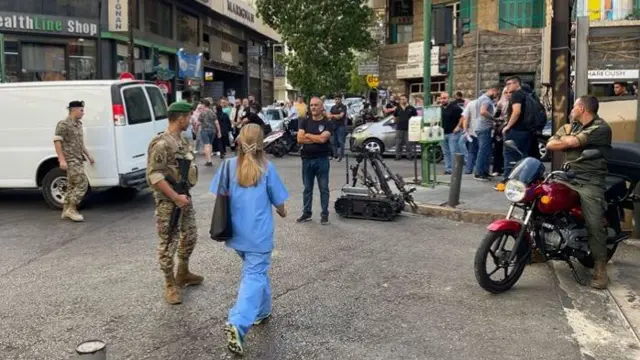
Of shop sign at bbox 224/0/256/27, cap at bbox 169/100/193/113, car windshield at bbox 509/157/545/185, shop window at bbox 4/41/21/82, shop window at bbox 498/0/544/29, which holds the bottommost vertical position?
car windshield at bbox 509/157/545/185

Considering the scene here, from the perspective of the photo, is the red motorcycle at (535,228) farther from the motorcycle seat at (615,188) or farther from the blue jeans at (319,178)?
the blue jeans at (319,178)

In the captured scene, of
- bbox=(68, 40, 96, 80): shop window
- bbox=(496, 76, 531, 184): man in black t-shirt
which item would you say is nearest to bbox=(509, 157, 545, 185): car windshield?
bbox=(496, 76, 531, 184): man in black t-shirt

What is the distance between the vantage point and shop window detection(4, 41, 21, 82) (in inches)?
855

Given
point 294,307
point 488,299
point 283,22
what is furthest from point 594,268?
point 283,22

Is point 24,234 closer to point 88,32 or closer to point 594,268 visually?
point 594,268

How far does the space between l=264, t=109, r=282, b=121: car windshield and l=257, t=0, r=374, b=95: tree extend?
4.35 meters

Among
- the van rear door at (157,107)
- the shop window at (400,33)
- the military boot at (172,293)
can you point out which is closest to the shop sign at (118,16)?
the shop window at (400,33)

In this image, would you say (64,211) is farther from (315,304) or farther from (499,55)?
(499,55)

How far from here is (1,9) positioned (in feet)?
70.2

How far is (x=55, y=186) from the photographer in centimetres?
975

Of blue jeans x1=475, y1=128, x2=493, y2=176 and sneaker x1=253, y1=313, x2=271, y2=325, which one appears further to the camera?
blue jeans x1=475, y1=128, x2=493, y2=176

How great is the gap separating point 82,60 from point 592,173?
71.2 ft

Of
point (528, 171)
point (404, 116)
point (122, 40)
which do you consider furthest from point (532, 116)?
point (122, 40)

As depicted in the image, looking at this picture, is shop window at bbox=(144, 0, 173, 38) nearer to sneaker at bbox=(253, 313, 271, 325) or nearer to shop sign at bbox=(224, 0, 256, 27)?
shop sign at bbox=(224, 0, 256, 27)
